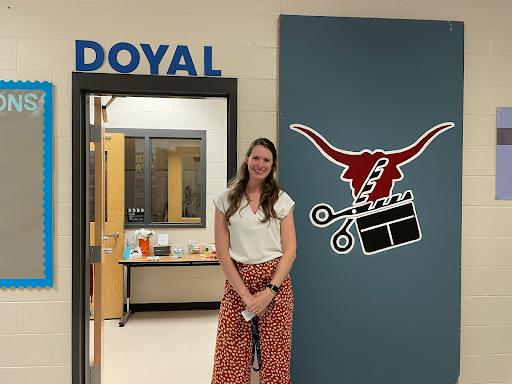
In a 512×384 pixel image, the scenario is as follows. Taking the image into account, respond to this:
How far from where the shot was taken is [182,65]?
89.0 inches

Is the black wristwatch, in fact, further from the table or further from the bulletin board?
the table

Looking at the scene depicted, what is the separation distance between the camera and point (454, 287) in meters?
2.41

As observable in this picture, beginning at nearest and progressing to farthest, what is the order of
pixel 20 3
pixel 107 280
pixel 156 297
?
1. pixel 20 3
2. pixel 107 280
3. pixel 156 297

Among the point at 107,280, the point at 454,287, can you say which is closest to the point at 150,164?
the point at 107,280

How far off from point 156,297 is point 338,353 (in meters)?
2.91

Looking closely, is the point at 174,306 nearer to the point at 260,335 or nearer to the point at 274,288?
the point at 260,335

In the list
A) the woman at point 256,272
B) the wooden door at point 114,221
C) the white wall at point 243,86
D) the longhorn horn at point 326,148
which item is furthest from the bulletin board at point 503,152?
the wooden door at point 114,221

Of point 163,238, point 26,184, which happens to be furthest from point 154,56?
point 163,238

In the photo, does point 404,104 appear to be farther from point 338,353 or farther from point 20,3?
point 20,3

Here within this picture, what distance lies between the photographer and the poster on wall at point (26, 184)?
2.17 metres

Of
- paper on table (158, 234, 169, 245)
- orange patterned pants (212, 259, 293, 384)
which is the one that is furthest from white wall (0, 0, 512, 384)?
paper on table (158, 234, 169, 245)

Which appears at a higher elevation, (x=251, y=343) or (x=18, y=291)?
(x=18, y=291)

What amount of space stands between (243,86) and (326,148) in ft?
2.13

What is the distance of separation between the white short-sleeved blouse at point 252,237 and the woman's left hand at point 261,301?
16 cm
